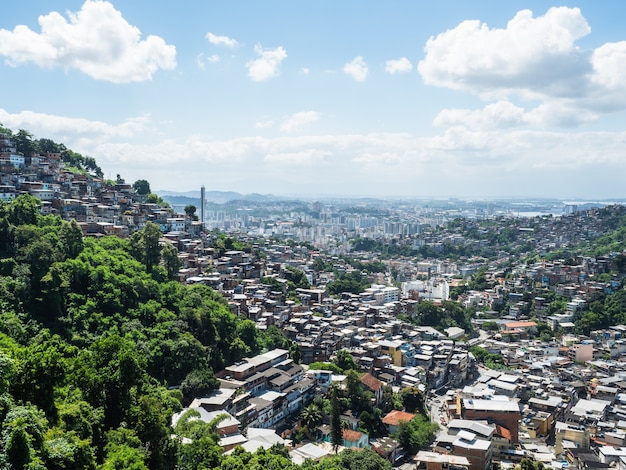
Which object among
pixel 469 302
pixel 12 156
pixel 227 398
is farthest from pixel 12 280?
pixel 469 302

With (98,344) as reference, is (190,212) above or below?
above

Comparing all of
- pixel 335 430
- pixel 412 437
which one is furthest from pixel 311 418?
pixel 412 437

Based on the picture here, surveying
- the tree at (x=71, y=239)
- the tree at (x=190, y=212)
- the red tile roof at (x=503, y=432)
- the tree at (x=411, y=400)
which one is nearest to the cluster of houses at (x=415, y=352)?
the red tile roof at (x=503, y=432)

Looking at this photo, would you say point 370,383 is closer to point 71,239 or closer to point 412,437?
point 412,437

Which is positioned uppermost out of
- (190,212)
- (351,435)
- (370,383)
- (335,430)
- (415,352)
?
(190,212)

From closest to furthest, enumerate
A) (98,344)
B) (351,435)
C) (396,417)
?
(98,344), (351,435), (396,417)

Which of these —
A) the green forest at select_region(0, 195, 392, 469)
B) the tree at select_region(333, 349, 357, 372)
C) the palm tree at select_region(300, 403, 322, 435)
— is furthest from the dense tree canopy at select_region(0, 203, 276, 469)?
the palm tree at select_region(300, 403, 322, 435)

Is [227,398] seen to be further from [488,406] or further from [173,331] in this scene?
[488,406]

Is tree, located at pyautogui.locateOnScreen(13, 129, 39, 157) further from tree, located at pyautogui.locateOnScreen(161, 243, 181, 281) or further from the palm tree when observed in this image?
the palm tree

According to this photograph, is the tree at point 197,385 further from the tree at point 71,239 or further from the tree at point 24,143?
the tree at point 24,143
